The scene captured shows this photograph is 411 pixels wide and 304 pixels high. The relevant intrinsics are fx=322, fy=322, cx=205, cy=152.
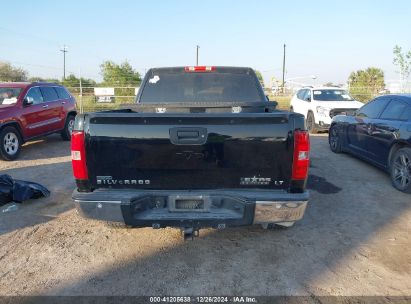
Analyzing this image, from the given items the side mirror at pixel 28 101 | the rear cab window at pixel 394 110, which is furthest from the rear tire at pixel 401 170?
the side mirror at pixel 28 101

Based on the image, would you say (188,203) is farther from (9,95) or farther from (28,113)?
(9,95)

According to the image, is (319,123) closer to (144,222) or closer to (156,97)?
(156,97)

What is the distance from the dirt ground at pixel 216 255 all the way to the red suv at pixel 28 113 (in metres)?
3.52

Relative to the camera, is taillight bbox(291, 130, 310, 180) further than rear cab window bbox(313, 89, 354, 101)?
No

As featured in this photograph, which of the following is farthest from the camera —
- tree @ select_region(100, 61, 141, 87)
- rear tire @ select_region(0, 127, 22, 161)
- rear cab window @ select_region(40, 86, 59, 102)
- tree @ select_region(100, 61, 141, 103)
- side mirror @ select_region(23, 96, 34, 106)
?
tree @ select_region(100, 61, 141, 87)

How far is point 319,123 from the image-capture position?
37.2 feet

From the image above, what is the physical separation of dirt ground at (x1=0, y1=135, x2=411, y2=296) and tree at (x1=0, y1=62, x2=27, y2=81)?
47.3 m

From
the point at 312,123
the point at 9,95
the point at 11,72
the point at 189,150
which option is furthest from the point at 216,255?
the point at 11,72

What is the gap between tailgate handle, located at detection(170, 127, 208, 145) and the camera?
285 centimetres

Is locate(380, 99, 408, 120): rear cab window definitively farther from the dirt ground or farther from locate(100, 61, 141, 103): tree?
locate(100, 61, 141, 103): tree

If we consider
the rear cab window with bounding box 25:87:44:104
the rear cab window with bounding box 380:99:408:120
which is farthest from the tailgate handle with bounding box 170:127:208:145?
the rear cab window with bounding box 25:87:44:104

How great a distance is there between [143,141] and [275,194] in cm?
129

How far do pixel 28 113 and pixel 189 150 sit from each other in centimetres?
701

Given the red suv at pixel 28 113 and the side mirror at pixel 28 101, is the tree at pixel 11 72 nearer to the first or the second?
the red suv at pixel 28 113
